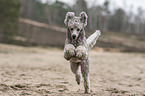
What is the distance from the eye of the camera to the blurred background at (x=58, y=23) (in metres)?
18.8

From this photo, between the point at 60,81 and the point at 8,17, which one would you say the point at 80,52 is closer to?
the point at 60,81

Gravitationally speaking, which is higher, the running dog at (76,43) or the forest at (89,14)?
the forest at (89,14)

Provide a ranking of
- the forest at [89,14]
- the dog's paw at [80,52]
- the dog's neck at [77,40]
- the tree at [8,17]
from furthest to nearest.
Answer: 1. the forest at [89,14]
2. the tree at [8,17]
3. the dog's neck at [77,40]
4. the dog's paw at [80,52]

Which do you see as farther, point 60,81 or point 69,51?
point 60,81

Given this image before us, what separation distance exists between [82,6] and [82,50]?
3207 centimetres

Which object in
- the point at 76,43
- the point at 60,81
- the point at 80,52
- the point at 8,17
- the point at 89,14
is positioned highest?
the point at 89,14

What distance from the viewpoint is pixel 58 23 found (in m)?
44.1

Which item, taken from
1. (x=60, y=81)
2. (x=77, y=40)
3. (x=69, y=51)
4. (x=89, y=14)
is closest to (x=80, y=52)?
(x=69, y=51)

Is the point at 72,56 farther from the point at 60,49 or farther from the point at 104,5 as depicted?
the point at 104,5

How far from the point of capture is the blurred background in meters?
18.8

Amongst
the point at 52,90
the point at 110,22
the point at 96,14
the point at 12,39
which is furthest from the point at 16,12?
the point at 110,22

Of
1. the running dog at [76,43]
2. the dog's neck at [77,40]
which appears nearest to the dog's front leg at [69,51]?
the running dog at [76,43]

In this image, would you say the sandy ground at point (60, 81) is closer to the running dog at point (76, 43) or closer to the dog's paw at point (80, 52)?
the running dog at point (76, 43)

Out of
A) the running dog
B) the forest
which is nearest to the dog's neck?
the running dog
